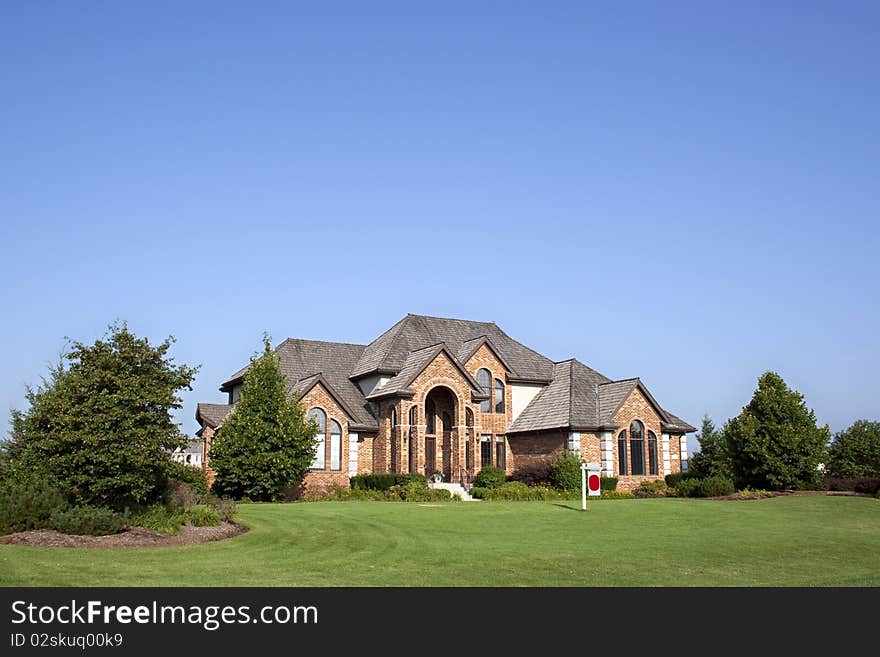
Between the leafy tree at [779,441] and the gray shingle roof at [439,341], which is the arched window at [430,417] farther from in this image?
the leafy tree at [779,441]

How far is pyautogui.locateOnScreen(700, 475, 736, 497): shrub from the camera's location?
1288 inches

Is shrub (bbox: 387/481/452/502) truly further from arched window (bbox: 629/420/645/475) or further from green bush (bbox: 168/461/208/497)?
arched window (bbox: 629/420/645/475)

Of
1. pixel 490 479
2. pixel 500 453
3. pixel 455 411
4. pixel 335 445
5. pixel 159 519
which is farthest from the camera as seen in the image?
pixel 500 453

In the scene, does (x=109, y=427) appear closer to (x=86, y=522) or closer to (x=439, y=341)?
(x=86, y=522)

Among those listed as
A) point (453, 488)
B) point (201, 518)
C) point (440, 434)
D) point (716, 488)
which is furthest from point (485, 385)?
point (201, 518)

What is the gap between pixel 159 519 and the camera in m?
19.5

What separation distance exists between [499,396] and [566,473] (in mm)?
9136

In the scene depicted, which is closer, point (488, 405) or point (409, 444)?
point (409, 444)

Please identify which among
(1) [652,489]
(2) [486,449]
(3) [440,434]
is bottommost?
(1) [652,489]

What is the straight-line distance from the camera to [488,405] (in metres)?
44.8
